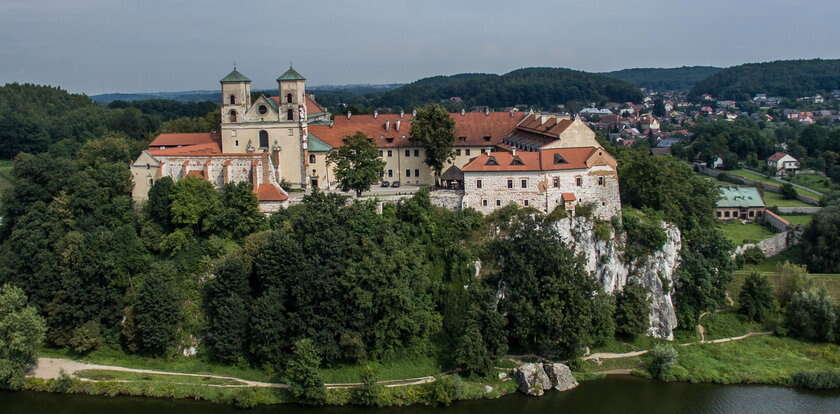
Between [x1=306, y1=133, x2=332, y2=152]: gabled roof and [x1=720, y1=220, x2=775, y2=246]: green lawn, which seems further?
[x1=720, y1=220, x2=775, y2=246]: green lawn

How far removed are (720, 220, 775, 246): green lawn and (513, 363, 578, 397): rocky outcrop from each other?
2419 centimetres

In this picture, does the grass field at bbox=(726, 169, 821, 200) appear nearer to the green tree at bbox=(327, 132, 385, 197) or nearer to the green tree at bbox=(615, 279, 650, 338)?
the green tree at bbox=(615, 279, 650, 338)

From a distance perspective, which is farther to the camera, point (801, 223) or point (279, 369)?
point (801, 223)

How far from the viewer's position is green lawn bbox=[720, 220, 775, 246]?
59.3 meters

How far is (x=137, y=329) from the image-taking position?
4212 cm

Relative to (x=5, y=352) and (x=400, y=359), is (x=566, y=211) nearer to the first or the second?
(x=400, y=359)

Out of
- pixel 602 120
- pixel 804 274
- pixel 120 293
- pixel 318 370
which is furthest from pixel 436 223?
pixel 602 120

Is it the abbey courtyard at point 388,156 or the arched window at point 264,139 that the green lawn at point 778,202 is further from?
the arched window at point 264,139

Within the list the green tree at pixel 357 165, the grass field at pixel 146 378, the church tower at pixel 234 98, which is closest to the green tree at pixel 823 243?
the green tree at pixel 357 165

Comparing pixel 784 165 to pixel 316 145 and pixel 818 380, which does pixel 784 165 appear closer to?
pixel 818 380

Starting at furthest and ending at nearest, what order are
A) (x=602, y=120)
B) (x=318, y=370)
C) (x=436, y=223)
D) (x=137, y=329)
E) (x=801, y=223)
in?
1. (x=602, y=120)
2. (x=801, y=223)
3. (x=436, y=223)
4. (x=137, y=329)
5. (x=318, y=370)

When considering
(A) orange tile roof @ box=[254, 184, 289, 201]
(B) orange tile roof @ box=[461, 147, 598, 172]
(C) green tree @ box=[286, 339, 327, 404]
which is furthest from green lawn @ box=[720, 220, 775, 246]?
(C) green tree @ box=[286, 339, 327, 404]

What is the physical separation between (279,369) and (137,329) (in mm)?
8770

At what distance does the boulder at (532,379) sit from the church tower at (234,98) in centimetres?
2734
